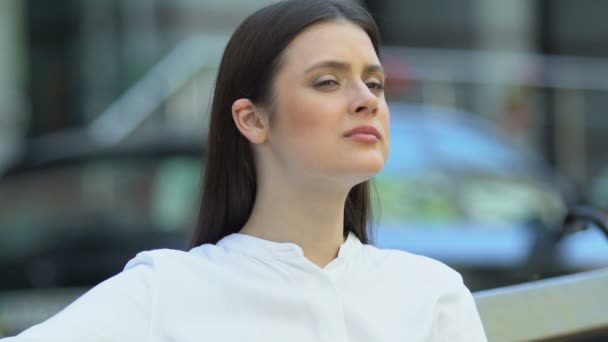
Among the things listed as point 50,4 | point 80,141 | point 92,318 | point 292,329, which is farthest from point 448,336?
point 50,4

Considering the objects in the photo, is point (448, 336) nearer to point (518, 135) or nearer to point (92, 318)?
point (92, 318)

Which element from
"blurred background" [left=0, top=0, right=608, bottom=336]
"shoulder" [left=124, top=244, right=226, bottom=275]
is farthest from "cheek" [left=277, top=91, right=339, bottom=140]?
"blurred background" [left=0, top=0, right=608, bottom=336]

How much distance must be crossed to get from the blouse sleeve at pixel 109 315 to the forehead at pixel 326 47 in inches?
17.7

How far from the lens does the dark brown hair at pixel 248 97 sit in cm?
238

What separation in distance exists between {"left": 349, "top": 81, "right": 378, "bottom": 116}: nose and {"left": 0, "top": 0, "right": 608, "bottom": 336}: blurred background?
38.6 inches

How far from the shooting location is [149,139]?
26.7 feet

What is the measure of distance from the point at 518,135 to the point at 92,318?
10020mm

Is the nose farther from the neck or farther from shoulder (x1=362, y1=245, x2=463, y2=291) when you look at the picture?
shoulder (x1=362, y1=245, x2=463, y2=291)

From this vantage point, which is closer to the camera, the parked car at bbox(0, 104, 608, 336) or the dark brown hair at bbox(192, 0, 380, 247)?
the dark brown hair at bbox(192, 0, 380, 247)

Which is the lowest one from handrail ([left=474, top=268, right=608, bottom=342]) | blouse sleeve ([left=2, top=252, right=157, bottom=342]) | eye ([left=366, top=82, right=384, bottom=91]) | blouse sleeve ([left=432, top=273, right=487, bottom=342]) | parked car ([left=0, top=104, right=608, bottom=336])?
parked car ([left=0, top=104, right=608, bottom=336])

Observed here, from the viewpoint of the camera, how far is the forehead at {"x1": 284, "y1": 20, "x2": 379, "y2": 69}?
7.70ft

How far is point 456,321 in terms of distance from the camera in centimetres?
230

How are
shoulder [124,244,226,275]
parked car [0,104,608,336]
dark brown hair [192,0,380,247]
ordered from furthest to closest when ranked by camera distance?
parked car [0,104,608,336] < dark brown hair [192,0,380,247] < shoulder [124,244,226,275]

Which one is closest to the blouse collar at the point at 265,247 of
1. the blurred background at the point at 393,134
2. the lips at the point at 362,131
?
the lips at the point at 362,131
